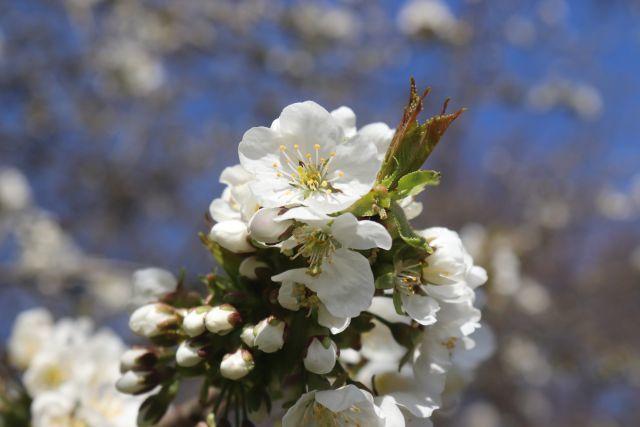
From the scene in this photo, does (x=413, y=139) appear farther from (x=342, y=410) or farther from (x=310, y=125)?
(x=342, y=410)

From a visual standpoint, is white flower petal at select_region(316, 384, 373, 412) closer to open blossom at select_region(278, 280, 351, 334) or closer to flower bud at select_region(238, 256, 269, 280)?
open blossom at select_region(278, 280, 351, 334)

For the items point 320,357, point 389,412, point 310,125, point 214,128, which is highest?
point 214,128

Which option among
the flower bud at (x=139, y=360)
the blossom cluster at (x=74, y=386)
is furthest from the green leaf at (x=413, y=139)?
the blossom cluster at (x=74, y=386)

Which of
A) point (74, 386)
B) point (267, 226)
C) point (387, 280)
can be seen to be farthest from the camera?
point (74, 386)

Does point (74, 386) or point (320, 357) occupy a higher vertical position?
point (74, 386)

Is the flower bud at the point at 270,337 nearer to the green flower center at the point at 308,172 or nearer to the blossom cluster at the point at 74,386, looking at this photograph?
the green flower center at the point at 308,172

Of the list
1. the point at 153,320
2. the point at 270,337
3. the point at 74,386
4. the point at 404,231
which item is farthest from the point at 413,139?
the point at 74,386
